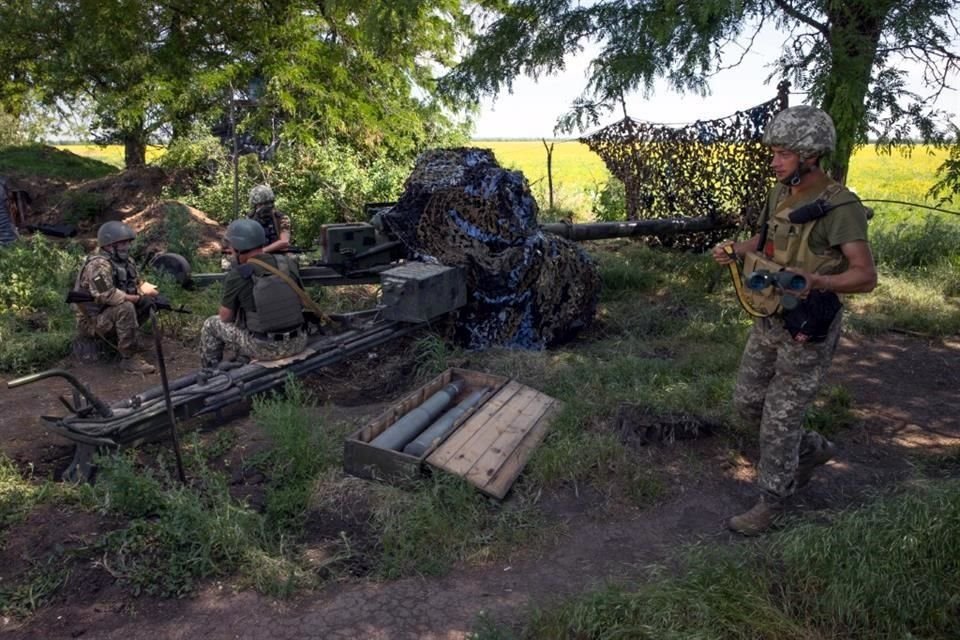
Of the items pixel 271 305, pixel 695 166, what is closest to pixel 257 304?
pixel 271 305

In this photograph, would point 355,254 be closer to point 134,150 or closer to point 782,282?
point 782,282

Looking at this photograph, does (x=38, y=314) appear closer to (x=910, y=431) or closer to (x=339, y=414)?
(x=339, y=414)

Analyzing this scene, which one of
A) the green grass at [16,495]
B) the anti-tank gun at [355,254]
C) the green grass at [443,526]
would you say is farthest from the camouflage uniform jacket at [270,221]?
the green grass at [443,526]

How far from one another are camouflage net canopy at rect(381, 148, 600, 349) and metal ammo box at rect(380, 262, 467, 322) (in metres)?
0.32

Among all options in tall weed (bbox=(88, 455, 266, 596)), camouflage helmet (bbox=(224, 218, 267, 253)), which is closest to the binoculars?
tall weed (bbox=(88, 455, 266, 596))

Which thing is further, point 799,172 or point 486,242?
point 486,242

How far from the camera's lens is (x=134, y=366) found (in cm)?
721

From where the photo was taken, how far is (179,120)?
48.8ft

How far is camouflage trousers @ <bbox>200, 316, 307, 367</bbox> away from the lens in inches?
231

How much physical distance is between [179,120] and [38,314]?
295 inches

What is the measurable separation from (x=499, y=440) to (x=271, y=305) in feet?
6.48

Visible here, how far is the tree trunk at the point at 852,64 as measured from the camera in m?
5.75

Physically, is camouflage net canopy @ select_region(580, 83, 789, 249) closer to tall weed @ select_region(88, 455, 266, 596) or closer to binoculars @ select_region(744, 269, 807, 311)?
binoculars @ select_region(744, 269, 807, 311)

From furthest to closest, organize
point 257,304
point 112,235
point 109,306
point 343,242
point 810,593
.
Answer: point 343,242 < point 109,306 < point 112,235 < point 257,304 < point 810,593
